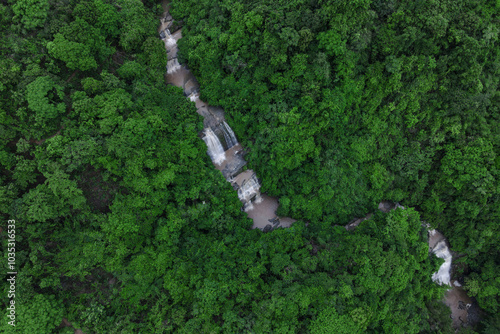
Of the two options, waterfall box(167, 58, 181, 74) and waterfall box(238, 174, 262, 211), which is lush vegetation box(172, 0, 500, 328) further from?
waterfall box(167, 58, 181, 74)

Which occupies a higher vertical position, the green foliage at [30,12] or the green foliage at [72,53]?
the green foliage at [30,12]

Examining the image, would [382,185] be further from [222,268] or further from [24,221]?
[24,221]

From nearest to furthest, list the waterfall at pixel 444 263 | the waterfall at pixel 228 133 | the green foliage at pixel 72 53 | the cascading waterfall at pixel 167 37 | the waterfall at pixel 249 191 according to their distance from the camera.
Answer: the green foliage at pixel 72 53
the waterfall at pixel 249 191
the waterfall at pixel 228 133
the cascading waterfall at pixel 167 37
the waterfall at pixel 444 263

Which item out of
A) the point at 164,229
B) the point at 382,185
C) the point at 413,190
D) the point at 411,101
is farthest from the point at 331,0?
the point at 164,229

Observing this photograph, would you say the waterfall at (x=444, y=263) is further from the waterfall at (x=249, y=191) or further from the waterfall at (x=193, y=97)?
the waterfall at (x=193, y=97)

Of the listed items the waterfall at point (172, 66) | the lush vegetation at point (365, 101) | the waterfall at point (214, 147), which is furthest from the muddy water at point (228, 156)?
the lush vegetation at point (365, 101)

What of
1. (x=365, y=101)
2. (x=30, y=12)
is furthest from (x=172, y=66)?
(x=365, y=101)

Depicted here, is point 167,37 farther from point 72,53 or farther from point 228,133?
point 228,133

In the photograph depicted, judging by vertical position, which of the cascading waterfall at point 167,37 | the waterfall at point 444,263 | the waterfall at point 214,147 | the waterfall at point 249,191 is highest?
the cascading waterfall at point 167,37
